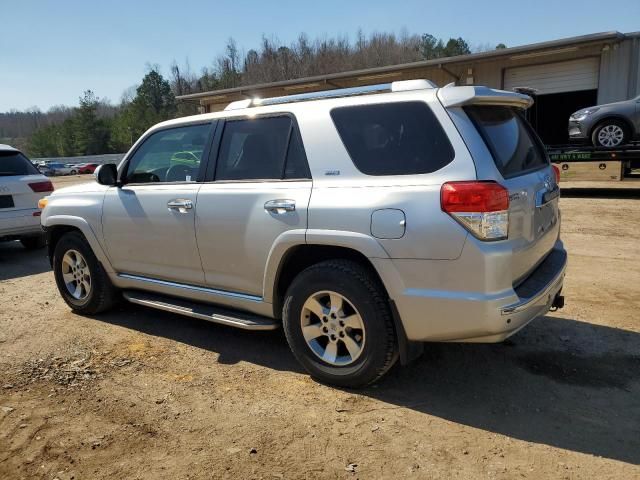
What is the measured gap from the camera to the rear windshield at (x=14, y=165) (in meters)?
8.55

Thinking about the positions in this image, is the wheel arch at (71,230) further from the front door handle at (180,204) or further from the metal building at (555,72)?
the metal building at (555,72)

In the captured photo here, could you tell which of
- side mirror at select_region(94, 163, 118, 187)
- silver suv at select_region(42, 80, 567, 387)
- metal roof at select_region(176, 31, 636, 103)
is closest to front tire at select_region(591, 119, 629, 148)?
metal roof at select_region(176, 31, 636, 103)

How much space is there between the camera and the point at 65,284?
5.48 metres

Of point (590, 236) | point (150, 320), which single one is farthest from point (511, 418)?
point (590, 236)

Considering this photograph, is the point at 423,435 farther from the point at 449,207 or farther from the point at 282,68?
the point at 282,68

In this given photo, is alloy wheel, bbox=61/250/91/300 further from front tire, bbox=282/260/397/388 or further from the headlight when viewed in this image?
the headlight

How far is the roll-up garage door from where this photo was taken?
735 inches

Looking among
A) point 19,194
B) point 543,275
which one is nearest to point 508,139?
point 543,275

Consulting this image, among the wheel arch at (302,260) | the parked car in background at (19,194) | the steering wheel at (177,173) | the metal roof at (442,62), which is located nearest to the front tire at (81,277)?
the steering wheel at (177,173)

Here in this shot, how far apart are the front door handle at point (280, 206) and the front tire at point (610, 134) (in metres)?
11.5

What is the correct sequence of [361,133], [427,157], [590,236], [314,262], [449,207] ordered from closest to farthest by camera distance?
[449,207], [427,157], [361,133], [314,262], [590,236]

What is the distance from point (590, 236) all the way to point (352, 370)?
6280 mm

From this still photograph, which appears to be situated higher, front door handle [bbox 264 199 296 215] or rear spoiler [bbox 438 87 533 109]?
rear spoiler [bbox 438 87 533 109]

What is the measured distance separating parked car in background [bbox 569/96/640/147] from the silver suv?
9.93m
